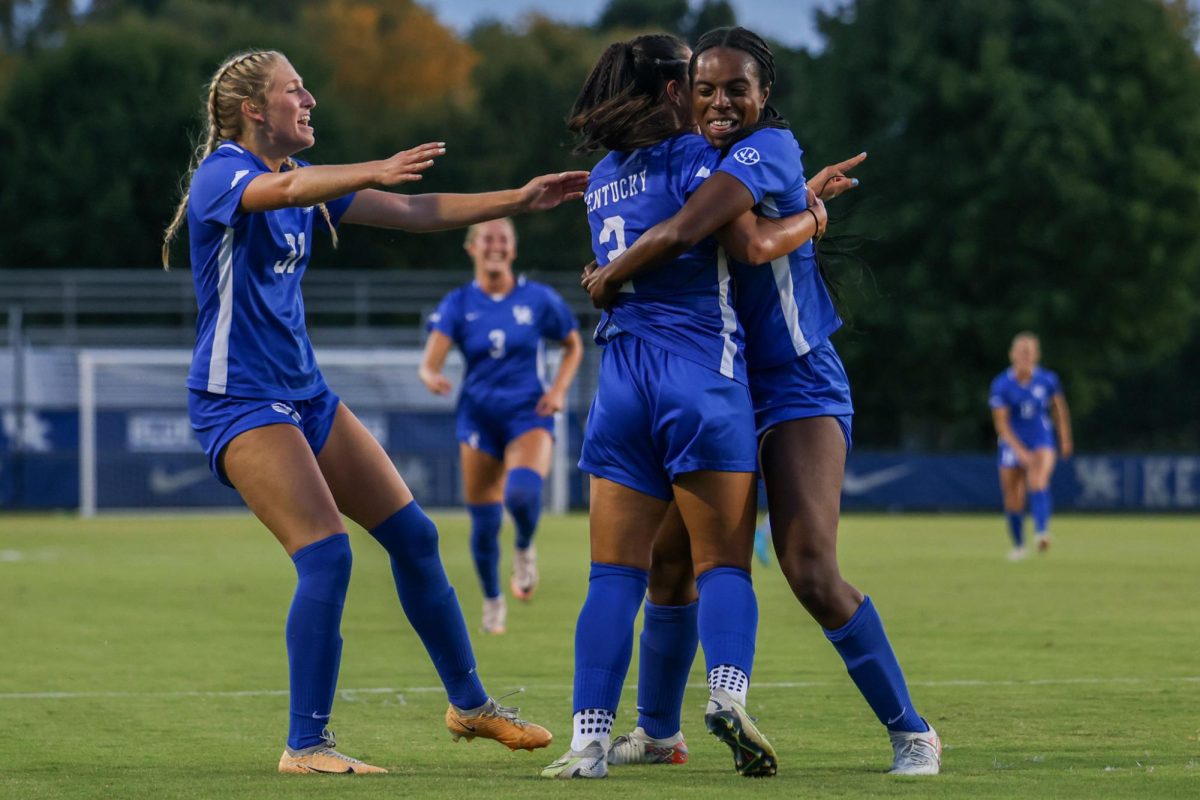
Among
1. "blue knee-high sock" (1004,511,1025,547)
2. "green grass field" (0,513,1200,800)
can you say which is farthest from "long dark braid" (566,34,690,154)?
"blue knee-high sock" (1004,511,1025,547)

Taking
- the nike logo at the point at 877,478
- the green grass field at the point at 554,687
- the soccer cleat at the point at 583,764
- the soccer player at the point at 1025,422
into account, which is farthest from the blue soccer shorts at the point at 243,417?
the nike logo at the point at 877,478

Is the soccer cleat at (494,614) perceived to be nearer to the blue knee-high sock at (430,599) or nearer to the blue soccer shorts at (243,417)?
the blue knee-high sock at (430,599)

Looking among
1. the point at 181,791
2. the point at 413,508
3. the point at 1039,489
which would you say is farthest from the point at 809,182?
the point at 1039,489

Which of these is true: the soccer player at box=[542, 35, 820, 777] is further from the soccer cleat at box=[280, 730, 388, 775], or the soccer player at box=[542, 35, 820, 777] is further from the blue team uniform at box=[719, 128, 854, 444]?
the soccer cleat at box=[280, 730, 388, 775]

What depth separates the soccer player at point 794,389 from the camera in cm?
570

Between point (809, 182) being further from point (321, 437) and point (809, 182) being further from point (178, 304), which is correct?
point (178, 304)

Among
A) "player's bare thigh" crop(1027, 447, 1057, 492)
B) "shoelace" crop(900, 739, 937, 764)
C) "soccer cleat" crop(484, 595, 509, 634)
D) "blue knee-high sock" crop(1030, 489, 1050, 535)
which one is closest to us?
"shoelace" crop(900, 739, 937, 764)

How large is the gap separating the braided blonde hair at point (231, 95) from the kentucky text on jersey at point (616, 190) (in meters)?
0.99

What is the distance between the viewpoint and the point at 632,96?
5.77 metres

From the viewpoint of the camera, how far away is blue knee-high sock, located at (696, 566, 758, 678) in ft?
18.5

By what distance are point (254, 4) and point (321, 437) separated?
56552 mm

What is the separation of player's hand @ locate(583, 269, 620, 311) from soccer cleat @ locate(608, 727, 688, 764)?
1.39 meters

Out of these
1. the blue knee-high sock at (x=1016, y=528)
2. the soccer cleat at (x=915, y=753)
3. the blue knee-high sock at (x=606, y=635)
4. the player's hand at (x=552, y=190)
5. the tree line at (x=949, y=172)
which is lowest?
the blue knee-high sock at (x=1016, y=528)

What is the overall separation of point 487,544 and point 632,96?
21.7 feet
